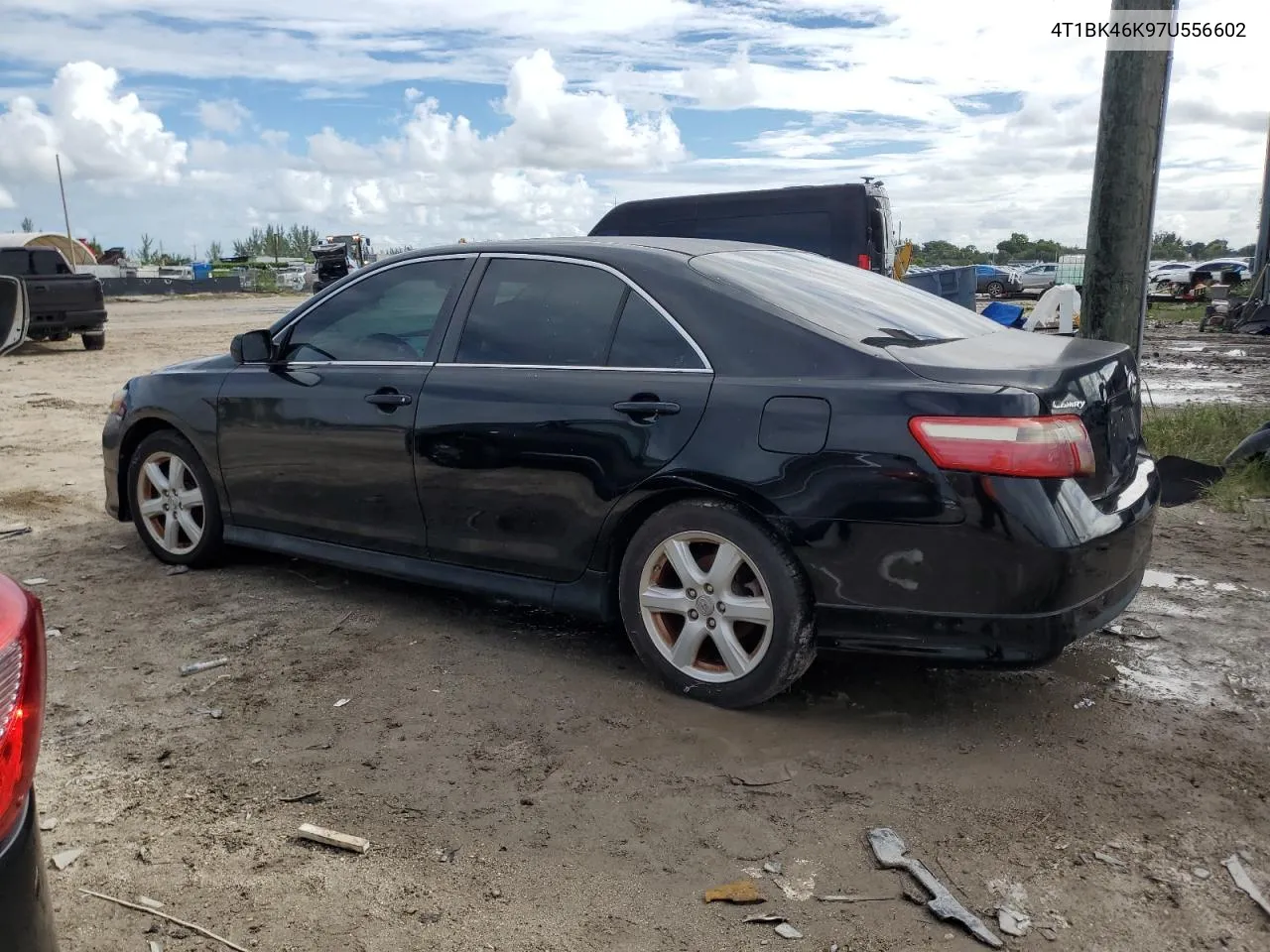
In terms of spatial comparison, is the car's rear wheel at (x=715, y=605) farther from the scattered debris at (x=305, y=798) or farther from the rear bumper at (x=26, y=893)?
the rear bumper at (x=26, y=893)

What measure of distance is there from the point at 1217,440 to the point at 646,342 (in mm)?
5322

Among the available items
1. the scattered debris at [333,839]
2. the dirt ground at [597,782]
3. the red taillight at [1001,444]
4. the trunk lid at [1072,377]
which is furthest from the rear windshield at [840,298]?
the scattered debris at [333,839]

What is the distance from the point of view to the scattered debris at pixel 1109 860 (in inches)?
110

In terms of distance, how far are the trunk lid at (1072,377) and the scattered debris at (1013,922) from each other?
4.32 feet

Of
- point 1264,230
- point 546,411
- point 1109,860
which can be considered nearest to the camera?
point 1109,860

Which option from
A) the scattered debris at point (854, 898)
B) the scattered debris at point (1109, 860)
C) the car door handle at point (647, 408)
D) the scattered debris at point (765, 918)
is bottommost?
the scattered debris at point (765, 918)

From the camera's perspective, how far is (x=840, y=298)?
401cm

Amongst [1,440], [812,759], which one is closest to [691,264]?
[812,759]

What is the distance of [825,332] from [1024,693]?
142 centimetres

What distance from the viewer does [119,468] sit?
5.63m

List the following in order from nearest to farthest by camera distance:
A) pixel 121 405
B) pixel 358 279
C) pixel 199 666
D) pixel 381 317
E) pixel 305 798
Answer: pixel 305 798 → pixel 199 666 → pixel 381 317 → pixel 358 279 → pixel 121 405

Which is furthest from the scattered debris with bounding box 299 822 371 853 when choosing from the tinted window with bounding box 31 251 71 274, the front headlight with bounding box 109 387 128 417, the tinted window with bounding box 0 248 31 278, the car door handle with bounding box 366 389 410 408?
the tinted window with bounding box 31 251 71 274

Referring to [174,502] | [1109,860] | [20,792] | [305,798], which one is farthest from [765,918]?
[174,502]

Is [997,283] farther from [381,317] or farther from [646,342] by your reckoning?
[646,342]
